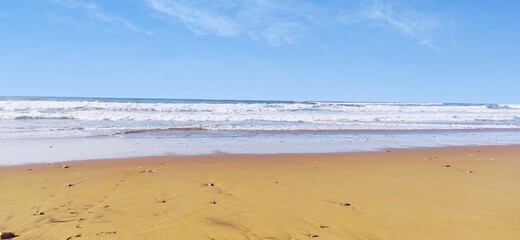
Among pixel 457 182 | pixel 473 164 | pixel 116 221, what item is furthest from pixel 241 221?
pixel 473 164

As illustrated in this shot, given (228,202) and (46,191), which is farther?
(46,191)

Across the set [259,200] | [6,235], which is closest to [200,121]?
[259,200]

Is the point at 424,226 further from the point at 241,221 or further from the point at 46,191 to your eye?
the point at 46,191

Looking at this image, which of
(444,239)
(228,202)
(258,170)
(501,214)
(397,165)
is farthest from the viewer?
(397,165)

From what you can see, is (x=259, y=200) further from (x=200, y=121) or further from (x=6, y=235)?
(x=200, y=121)

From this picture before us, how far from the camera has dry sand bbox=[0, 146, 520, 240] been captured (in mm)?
3816

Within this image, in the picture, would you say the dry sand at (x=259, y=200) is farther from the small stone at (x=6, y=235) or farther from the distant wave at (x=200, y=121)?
the distant wave at (x=200, y=121)

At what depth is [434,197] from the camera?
17.0ft

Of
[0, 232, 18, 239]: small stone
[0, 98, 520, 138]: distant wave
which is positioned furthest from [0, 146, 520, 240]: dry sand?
[0, 98, 520, 138]: distant wave

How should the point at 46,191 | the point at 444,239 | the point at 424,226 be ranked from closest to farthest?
1. the point at 444,239
2. the point at 424,226
3. the point at 46,191

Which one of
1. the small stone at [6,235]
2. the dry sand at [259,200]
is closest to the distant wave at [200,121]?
the dry sand at [259,200]

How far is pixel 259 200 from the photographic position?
5.00m

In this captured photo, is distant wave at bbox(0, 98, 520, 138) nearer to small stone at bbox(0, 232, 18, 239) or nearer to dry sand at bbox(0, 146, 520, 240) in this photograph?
dry sand at bbox(0, 146, 520, 240)

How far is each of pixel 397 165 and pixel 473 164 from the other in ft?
5.33
